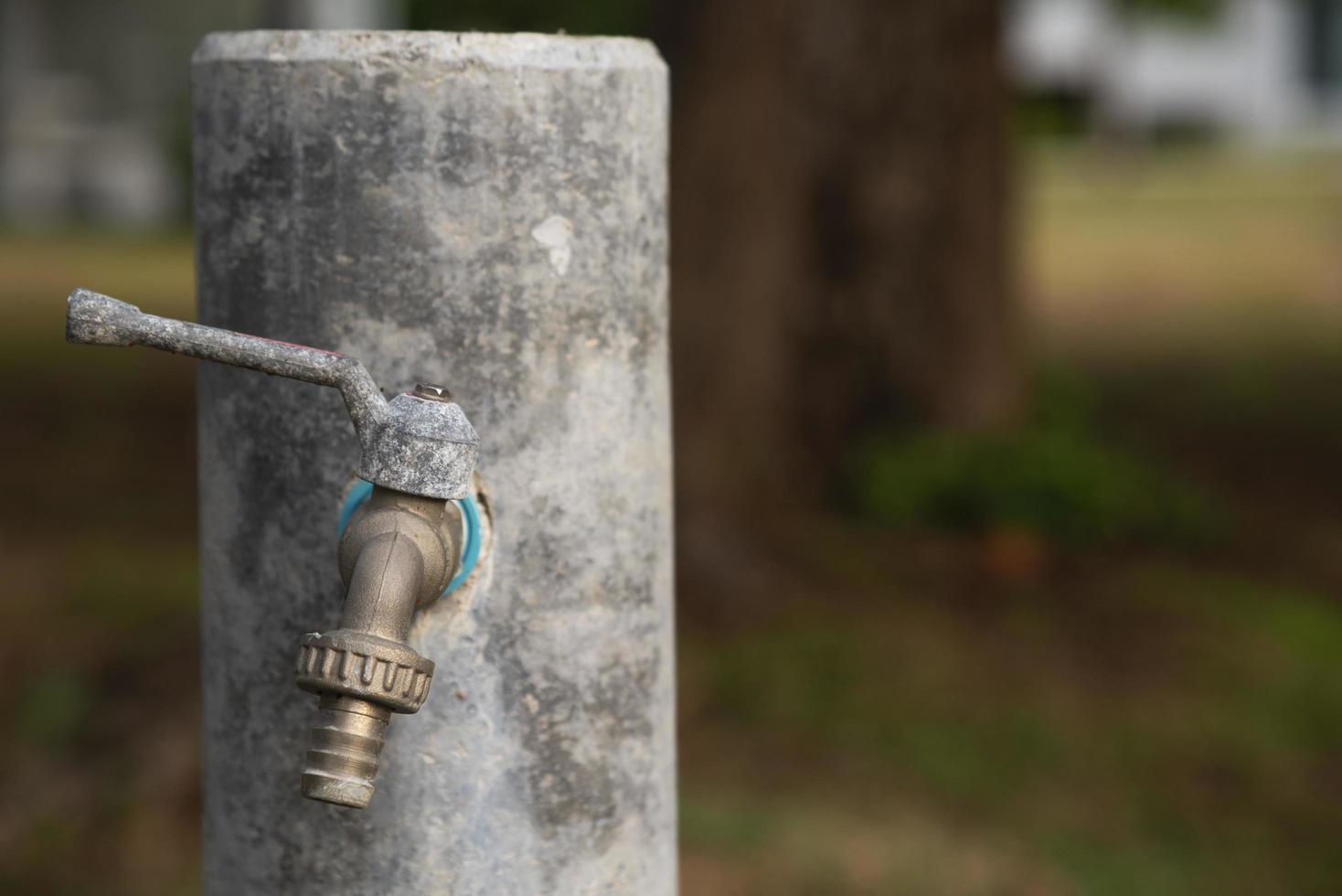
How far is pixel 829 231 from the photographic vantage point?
5852 mm

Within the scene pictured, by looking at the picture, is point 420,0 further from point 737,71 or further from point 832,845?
point 832,845

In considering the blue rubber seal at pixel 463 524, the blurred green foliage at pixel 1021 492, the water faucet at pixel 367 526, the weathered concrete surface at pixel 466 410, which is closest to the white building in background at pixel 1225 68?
the blurred green foliage at pixel 1021 492

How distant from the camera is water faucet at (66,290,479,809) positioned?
137cm

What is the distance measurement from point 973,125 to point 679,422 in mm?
1504

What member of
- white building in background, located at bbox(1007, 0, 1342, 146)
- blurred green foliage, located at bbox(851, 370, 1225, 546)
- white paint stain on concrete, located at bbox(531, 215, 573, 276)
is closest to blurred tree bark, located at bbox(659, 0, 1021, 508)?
blurred green foliage, located at bbox(851, 370, 1225, 546)

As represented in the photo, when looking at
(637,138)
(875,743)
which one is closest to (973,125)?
(875,743)

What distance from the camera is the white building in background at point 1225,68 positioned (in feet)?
121

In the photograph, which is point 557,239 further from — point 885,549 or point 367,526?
point 885,549

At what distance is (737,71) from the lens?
18.0 feet

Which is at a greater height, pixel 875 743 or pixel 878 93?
pixel 878 93

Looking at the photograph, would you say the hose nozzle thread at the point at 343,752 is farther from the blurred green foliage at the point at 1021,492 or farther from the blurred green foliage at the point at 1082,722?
the blurred green foliage at the point at 1021,492

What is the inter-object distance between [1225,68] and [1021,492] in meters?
36.7

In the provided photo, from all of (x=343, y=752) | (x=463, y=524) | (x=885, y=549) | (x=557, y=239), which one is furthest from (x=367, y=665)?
(x=885, y=549)

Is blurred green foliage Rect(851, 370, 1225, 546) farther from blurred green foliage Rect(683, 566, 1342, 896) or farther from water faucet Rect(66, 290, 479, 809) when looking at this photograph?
water faucet Rect(66, 290, 479, 809)
